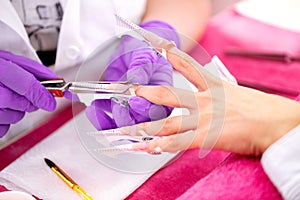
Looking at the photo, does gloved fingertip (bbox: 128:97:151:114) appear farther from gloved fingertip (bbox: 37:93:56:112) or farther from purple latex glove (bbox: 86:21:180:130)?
gloved fingertip (bbox: 37:93:56:112)

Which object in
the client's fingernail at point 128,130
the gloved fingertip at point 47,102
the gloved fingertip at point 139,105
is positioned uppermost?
the gloved fingertip at point 139,105

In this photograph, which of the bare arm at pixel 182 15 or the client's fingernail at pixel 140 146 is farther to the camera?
the bare arm at pixel 182 15

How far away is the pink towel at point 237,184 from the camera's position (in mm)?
528

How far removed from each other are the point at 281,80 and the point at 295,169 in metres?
0.37

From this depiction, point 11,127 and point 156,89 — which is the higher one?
point 156,89

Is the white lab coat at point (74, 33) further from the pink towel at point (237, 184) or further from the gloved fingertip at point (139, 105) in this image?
the pink towel at point (237, 184)

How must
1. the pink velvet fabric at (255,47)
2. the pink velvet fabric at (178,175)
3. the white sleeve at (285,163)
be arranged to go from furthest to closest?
the pink velvet fabric at (255,47) < the pink velvet fabric at (178,175) < the white sleeve at (285,163)

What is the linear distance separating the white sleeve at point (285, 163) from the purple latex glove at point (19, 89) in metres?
0.31

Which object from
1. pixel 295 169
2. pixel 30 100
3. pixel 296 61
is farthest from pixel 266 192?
pixel 296 61

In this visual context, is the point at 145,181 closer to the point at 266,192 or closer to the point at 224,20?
the point at 266,192

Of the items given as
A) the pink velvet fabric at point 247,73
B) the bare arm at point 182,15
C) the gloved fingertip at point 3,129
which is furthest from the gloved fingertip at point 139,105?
the bare arm at point 182,15

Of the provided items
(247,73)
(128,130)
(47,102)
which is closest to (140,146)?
(128,130)

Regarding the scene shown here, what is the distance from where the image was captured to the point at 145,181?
636 millimetres

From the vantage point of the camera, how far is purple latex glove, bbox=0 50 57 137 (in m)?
0.63
